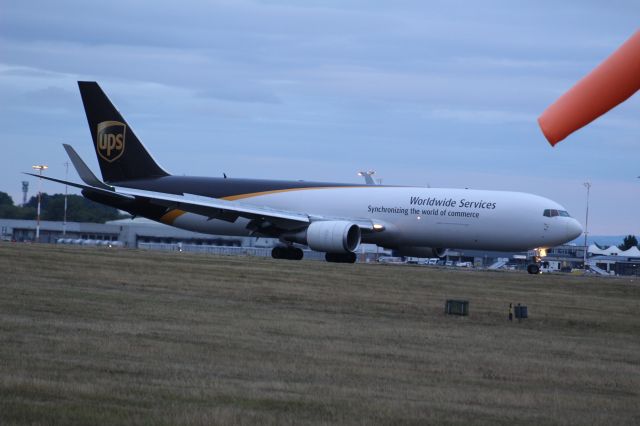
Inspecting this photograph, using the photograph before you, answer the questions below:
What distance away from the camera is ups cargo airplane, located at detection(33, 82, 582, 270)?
45.5 meters

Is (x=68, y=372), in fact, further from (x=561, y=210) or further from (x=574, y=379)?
(x=561, y=210)

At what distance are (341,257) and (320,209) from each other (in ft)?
11.0

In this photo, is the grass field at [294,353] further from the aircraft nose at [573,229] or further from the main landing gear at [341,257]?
the main landing gear at [341,257]

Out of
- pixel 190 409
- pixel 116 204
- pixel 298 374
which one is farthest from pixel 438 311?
pixel 116 204

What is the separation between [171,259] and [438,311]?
17.5m

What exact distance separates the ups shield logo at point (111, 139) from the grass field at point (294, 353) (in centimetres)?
2471

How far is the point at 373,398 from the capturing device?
10977 mm

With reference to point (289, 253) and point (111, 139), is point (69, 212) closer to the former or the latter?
point (111, 139)

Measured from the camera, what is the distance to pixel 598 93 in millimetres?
4000

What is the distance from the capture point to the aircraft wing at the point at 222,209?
46.8m

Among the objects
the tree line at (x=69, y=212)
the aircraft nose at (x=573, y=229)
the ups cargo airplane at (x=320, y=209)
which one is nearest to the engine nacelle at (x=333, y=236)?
the ups cargo airplane at (x=320, y=209)

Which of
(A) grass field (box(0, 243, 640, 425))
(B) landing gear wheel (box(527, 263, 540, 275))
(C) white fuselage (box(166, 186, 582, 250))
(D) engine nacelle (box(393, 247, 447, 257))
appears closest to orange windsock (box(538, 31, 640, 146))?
(A) grass field (box(0, 243, 640, 425))

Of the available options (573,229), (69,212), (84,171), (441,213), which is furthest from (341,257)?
(69,212)

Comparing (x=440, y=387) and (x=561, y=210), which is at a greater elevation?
(x=561, y=210)
